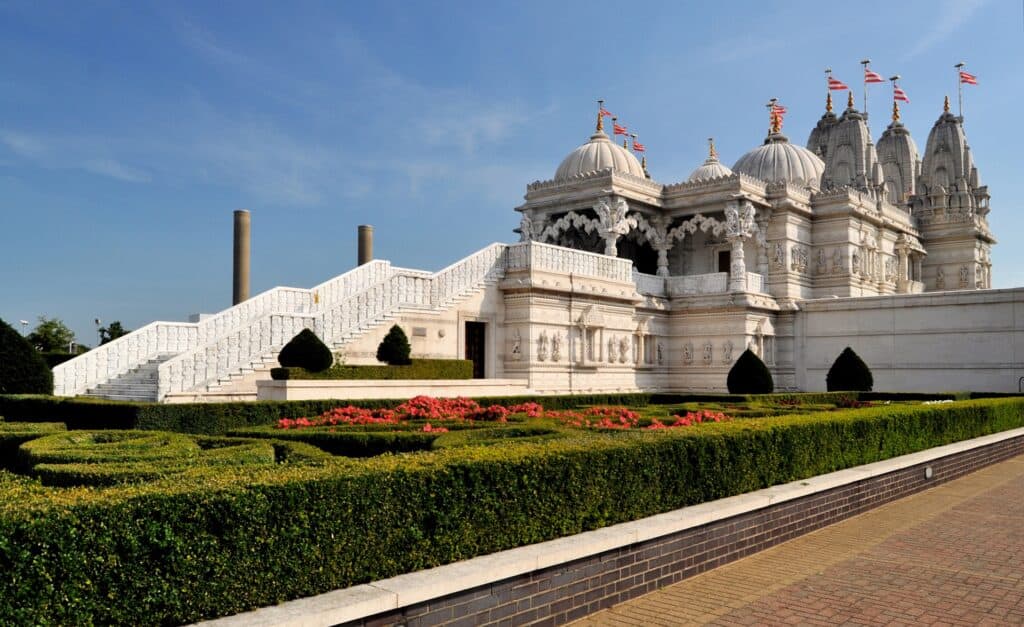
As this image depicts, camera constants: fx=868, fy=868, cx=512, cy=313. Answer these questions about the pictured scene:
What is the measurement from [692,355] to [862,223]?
12.8 m

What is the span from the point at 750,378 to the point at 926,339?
1403cm

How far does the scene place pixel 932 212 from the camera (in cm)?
5538

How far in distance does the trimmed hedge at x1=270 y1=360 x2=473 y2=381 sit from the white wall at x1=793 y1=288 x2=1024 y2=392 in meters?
20.9

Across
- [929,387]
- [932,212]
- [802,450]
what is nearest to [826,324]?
[929,387]

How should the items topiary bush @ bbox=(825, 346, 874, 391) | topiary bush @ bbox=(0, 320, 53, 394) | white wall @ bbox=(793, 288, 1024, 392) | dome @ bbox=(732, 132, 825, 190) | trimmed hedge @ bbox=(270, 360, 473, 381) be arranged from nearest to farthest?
topiary bush @ bbox=(0, 320, 53, 394) → trimmed hedge @ bbox=(270, 360, 473, 381) → topiary bush @ bbox=(825, 346, 874, 391) → white wall @ bbox=(793, 288, 1024, 392) → dome @ bbox=(732, 132, 825, 190)

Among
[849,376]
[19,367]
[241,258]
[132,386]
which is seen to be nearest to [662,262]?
[849,376]

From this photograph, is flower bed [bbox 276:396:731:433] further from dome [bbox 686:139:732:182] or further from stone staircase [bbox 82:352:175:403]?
dome [bbox 686:139:732:182]

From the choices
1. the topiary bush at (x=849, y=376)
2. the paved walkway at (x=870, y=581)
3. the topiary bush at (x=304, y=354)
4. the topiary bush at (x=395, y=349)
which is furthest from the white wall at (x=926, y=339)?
the topiary bush at (x=304, y=354)

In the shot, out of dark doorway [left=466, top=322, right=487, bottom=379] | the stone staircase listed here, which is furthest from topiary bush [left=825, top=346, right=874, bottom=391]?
the stone staircase

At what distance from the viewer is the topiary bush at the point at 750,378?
2677 cm

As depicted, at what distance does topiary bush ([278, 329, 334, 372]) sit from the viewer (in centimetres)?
2011

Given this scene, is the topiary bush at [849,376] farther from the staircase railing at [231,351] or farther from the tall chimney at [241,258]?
the tall chimney at [241,258]

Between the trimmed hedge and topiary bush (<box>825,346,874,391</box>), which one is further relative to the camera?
topiary bush (<box>825,346,874,391</box>)

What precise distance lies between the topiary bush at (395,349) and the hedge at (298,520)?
14683 mm
